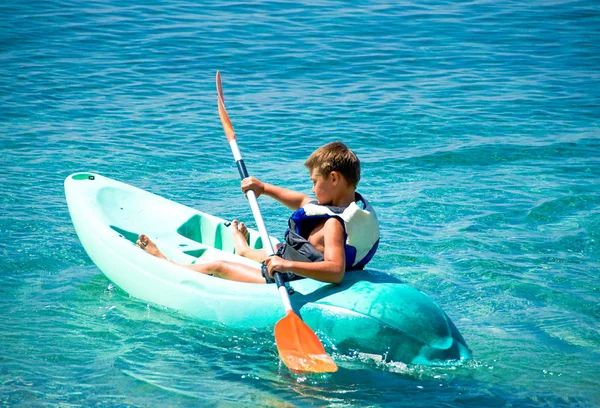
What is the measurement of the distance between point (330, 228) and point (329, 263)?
0.18 metres

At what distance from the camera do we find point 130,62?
38.9ft

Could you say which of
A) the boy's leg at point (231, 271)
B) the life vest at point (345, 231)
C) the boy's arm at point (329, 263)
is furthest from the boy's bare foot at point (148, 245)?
the boy's arm at point (329, 263)

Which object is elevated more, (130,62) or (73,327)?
(130,62)

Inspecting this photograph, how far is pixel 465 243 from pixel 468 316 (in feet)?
4.20

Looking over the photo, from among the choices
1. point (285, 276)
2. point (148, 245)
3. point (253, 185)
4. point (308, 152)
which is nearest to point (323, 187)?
point (285, 276)

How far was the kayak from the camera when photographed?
409 centimetres

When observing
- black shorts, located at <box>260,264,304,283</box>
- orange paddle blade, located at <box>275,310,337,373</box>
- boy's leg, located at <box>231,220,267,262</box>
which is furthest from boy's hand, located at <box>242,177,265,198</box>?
orange paddle blade, located at <box>275,310,337,373</box>

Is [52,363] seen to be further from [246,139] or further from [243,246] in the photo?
[246,139]

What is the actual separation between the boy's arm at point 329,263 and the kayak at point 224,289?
0.13 m

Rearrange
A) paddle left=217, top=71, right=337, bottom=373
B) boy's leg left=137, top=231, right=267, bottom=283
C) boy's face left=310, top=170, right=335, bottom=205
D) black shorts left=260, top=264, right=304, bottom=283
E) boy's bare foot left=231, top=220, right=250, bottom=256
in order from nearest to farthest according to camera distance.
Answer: paddle left=217, top=71, right=337, bottom=373 < boy's face left=310, top=170, right=335, bottom=205 < black shorts left=260, top=264, right=304, bottom=283 < boy's leg left=137, top=231, right=267, bottom=283 < boy's bare foot left=231, top=220, right=250, bottom=256

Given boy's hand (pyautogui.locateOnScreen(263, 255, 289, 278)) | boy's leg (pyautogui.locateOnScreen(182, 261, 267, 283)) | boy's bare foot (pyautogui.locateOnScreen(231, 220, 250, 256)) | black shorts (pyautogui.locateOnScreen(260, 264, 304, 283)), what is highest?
boy's hand (pyautogui.locateOnScreen(263, 255, 289, 278))

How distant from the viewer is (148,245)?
17.1 ft

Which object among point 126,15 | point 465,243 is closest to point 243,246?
point 465,243

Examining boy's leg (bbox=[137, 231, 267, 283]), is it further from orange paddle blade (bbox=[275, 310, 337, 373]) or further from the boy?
orange paddle blade (bbox=[275, 310, 337, 373])
